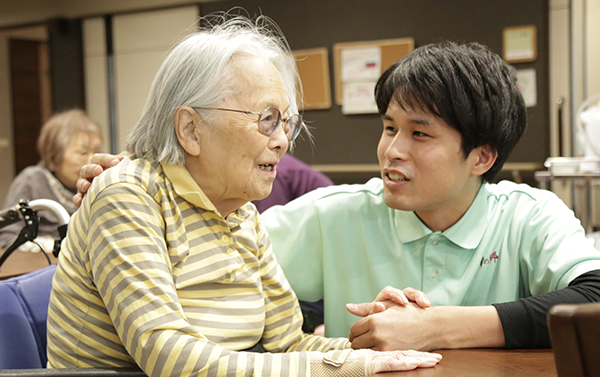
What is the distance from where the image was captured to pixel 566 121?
4488mm

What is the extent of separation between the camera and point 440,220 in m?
1.48

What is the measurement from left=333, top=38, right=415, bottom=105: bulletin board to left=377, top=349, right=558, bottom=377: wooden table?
4077 mm

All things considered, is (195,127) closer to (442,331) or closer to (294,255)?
(294,255)

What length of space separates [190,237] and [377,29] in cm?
431

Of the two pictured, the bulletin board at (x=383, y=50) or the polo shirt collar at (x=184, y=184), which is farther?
the bulletin board at (x=383, y=50)

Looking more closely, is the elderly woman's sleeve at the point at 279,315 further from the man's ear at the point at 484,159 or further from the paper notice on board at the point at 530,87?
the paper notice on board at the point at 530,87

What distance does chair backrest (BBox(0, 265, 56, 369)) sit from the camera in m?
1.33

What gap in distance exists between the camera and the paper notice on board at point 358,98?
5172 mm

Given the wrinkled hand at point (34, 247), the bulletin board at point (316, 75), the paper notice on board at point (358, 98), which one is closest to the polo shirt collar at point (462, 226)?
the wrinkled hand at point (34, 247)

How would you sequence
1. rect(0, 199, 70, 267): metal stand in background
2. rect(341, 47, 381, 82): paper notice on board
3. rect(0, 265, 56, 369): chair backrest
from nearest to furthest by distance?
rect(0, 265, 56, 369): chair backrest → rect(0, 199, 70, 267): metal stand in background → rect(341, 47, 381, 82): paper notice on board

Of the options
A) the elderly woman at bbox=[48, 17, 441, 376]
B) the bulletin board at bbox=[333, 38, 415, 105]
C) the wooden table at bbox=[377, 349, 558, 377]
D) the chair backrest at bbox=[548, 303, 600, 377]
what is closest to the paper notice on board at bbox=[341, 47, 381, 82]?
the bulletin board at bbox=[333, 38, 415, 105]

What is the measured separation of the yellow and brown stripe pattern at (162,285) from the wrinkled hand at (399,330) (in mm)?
171

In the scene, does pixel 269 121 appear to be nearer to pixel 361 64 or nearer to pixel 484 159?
pixel 484 159

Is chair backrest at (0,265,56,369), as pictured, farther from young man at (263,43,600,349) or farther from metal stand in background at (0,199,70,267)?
young man at (263,43,600,349)
